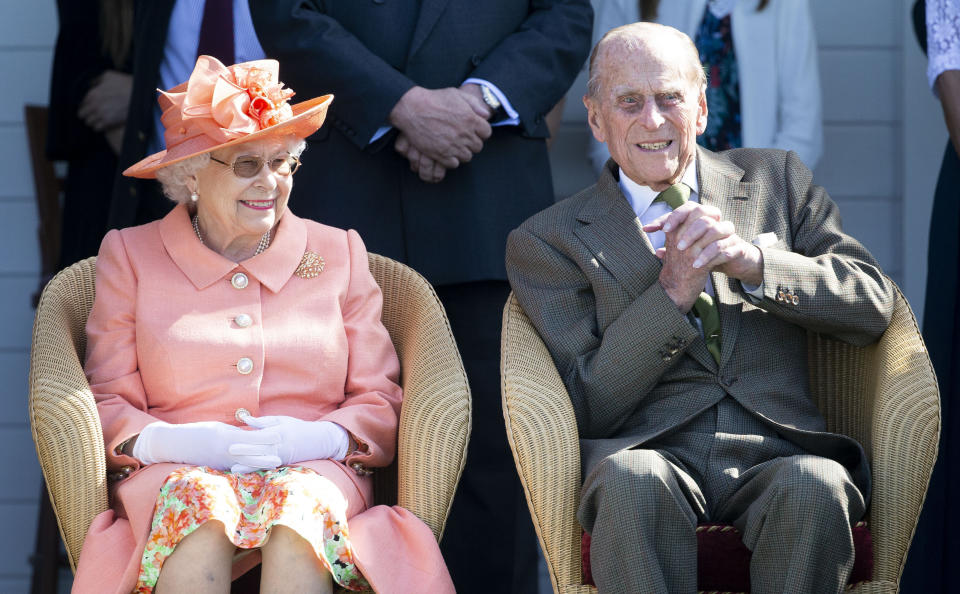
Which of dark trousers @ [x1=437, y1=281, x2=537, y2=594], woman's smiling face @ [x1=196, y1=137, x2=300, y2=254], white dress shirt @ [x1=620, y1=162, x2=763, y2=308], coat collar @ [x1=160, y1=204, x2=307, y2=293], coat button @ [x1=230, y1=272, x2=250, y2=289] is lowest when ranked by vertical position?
dark trousers @ [x1=437, y1=281, x2=537, y2=594]

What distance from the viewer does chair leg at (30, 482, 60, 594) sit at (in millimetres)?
4645

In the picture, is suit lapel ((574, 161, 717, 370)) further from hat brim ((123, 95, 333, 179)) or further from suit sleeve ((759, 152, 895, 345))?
hat brim ((123, 95, 333, 179))

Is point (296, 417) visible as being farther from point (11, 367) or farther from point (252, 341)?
point (11, 367)

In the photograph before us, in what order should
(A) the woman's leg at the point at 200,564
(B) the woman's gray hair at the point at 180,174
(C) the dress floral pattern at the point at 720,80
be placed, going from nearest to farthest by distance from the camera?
(A) the woman's leg at the point at 200,564 → (B) the woman's gray hair at the point at 180,174 → (C) the dress floral pattern at the point at 720,80

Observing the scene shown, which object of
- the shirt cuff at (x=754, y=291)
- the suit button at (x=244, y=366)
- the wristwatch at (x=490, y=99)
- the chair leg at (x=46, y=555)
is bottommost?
the chair leg at (x=46, y=555)

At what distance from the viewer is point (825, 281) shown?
3.04m

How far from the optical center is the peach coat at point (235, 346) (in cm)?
310

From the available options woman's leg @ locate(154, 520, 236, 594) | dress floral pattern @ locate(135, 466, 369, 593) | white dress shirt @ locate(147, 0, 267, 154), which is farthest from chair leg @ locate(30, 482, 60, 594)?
woman's leg @ locate(154, 520, 236, 594)

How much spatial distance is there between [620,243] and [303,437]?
87cm

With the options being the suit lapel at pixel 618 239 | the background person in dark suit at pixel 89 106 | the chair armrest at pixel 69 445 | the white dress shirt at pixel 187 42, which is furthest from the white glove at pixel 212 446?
the background person in dark suit at pixel 89 106

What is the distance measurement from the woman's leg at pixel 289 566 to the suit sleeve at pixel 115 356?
0.46m

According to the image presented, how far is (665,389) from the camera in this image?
3152 millimetres

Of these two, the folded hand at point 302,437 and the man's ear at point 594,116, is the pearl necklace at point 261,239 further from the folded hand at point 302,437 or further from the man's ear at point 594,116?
the man's ear at point 594,116

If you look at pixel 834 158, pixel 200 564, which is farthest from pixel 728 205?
pixel 834 158
